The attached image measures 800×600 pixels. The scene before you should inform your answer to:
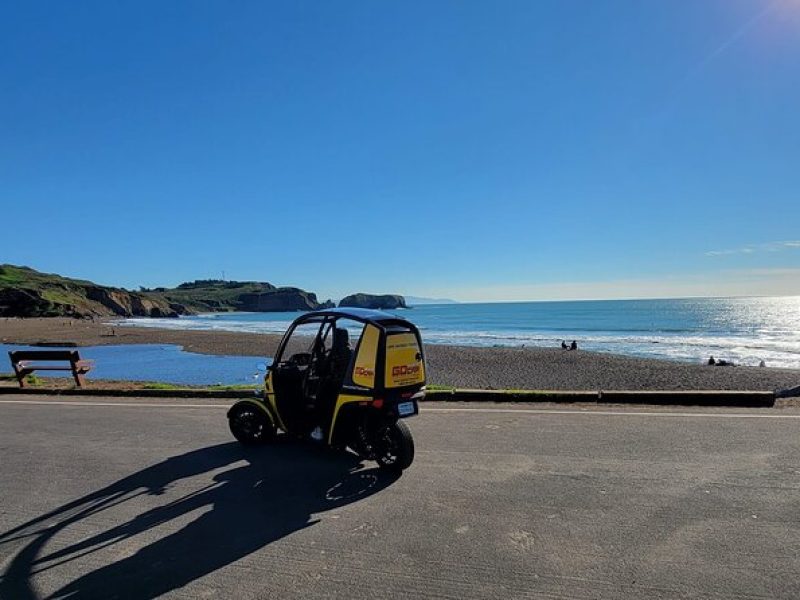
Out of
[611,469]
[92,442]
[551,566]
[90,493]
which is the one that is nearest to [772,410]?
[611,469]

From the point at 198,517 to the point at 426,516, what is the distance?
1.93 meters

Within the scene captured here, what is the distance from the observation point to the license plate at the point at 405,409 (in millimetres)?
5685

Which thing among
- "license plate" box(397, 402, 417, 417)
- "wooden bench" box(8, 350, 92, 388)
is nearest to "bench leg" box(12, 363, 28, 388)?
"wooden bench" box(8, 350, 92, 388)

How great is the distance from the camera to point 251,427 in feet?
22.9

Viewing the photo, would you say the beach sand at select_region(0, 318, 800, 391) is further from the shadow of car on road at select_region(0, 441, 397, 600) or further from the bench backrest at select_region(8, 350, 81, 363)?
the shadow of car on road at select_region(0, 441, 397, 600)

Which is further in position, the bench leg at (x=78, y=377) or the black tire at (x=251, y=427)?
the bench leg at (x=78, y=377)

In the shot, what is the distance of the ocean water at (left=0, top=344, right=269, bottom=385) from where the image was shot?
2242cm

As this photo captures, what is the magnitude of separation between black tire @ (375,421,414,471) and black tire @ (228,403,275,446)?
1834mm

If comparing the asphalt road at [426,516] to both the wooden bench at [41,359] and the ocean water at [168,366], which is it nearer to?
the wooden bench at [41,359]

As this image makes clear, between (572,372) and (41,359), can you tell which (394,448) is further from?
(572,372)

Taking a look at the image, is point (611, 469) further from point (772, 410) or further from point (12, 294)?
point (12, 294)

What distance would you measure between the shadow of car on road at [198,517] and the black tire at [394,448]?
153 mm

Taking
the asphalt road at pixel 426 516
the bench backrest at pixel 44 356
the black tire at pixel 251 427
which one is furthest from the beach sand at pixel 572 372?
the asphalt road at pixel 426 516

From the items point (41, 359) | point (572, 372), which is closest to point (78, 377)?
point (41, 359)
